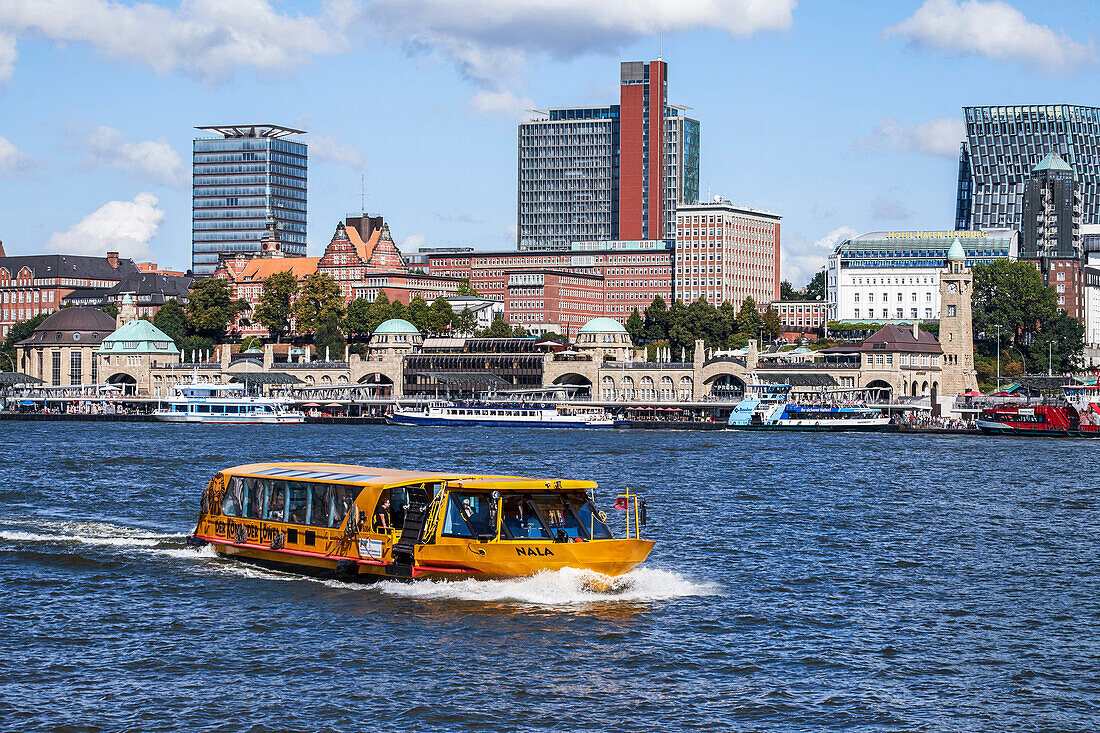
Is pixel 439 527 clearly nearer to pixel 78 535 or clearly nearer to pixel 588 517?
pixel 588 517

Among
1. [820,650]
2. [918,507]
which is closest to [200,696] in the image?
[820,650]

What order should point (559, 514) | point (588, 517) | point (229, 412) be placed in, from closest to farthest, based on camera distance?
point (559, 514), point (588, 517), point (229, 412)

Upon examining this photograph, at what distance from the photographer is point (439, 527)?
44.0 meters

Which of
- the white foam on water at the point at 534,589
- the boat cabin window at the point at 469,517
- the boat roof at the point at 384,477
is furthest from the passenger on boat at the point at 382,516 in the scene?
the boat cabin window at the point at 469,517

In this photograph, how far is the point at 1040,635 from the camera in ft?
136

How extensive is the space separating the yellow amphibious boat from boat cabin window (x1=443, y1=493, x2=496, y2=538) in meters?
0.03

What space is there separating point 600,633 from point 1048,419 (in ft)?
414

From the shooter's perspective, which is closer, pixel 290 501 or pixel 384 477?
pixel 384 477

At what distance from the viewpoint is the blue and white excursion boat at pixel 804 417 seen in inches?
6688

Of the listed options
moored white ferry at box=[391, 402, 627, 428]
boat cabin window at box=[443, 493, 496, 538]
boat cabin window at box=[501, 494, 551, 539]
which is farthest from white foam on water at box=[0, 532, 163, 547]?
moored white ferry at box=[391, 402, 627, 428]

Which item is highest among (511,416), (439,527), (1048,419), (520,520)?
(1048,419)

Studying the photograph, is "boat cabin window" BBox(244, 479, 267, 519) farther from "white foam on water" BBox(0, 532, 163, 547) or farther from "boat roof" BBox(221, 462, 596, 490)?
"white foam on water" BBox(0, 532, 163, 547)

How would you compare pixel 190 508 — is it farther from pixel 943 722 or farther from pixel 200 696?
pixel 943 722

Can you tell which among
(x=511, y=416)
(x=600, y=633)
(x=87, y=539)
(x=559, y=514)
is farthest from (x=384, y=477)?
(x=511, y=416)
